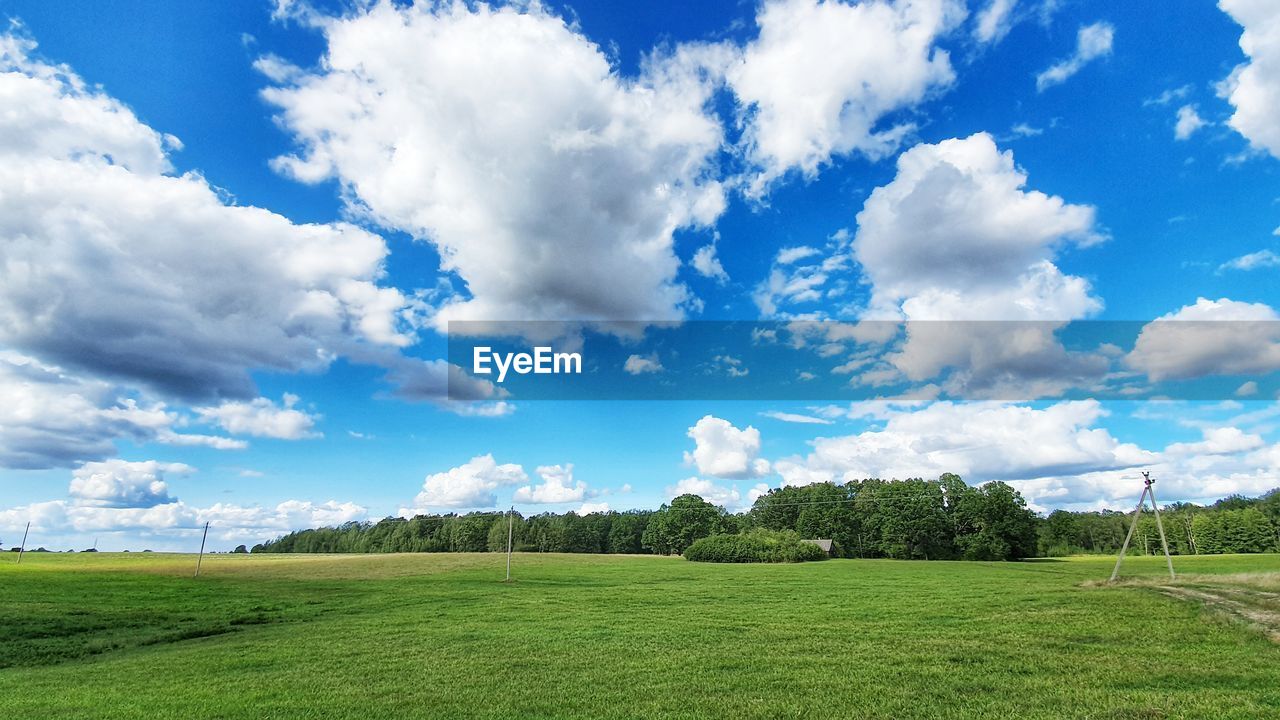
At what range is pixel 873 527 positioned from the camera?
106m

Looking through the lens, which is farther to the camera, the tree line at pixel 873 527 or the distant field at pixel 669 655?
the tree line at pixel 873 527

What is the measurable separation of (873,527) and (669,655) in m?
99.0

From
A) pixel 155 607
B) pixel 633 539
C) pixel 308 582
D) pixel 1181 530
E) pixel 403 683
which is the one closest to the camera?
pixel 403 683

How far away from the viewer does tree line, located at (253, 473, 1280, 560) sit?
97812mm

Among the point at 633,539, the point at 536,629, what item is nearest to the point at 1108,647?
the point at 536,629

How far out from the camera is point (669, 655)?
Result: 660 inches

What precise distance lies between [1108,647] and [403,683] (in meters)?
17.8

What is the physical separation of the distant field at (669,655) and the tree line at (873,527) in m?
71.8

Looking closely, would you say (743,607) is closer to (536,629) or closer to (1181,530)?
(536,629)

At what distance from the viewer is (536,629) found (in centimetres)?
2238

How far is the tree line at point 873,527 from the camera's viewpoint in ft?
321

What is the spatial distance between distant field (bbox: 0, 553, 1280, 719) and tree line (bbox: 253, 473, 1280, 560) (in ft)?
236

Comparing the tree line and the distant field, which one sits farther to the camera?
the tree line

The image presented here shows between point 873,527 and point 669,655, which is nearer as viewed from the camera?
point 669,655
